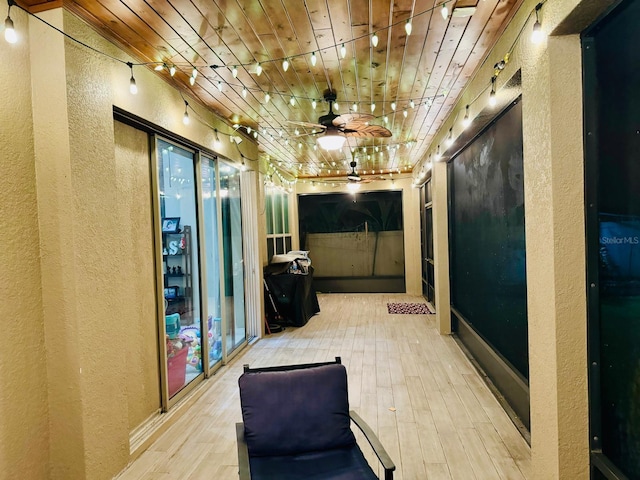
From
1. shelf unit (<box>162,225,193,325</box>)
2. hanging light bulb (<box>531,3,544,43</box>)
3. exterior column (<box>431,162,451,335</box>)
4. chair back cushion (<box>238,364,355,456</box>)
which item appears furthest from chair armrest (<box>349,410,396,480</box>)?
exterior column (<box>431,162,451,335</box>)

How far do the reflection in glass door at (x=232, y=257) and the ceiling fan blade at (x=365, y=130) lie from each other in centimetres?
164

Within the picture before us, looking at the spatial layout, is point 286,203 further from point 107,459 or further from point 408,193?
point 107,459

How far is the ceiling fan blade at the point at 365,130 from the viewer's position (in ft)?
12.0

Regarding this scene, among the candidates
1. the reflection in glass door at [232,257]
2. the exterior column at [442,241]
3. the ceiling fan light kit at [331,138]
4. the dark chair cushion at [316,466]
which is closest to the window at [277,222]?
the reflection in glass door at [232,257]

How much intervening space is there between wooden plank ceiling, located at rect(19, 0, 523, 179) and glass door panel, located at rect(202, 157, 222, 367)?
2.44ft

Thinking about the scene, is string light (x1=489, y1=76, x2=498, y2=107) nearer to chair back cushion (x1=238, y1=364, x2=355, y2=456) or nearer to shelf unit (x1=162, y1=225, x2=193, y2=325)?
chair back cushion (x1=238, y1=364, x2=355, y2=456)

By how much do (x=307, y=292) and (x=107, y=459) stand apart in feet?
14.3

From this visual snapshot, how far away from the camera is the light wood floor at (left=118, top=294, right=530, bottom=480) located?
2.46 m

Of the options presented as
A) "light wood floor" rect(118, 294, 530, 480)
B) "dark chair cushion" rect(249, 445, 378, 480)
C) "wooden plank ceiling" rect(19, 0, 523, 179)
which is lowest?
"light wood floor" rect(118, 294, 530, 480)

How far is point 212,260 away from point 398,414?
97.4 inches

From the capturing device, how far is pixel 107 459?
2.32 metres

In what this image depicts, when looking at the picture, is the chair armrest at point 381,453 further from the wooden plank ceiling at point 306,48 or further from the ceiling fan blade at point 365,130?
the ceiling fan blade at point 365,130

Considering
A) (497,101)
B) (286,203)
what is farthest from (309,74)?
(286,203)

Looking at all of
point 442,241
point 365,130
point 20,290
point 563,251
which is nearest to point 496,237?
point 563,251
